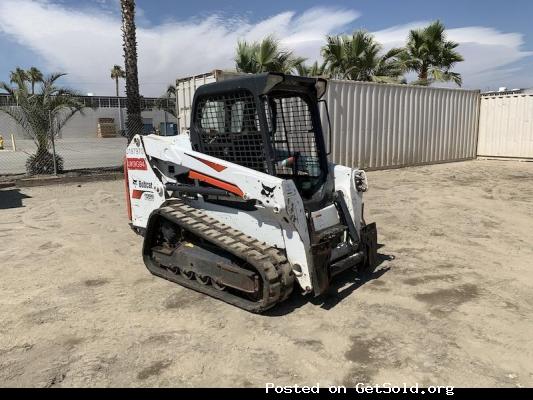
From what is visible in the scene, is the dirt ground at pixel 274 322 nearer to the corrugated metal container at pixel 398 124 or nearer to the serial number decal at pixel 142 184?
the serial number decal at pixel 142 184

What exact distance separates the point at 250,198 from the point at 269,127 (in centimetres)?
76

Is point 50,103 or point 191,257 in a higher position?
point 50,103

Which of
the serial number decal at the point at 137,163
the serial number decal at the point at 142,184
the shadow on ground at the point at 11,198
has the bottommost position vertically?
the shadow on ground at the point at 11,198

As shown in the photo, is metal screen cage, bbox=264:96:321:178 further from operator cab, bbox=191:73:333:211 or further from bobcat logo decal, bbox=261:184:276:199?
bobcat logo decal, bbox=261:184:276:199

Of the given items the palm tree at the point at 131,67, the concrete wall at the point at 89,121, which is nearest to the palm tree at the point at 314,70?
the palm tree at the point at 131,67

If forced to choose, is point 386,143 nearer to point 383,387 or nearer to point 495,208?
point 495,208

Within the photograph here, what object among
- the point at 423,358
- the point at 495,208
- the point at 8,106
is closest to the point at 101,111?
the point at 8,106

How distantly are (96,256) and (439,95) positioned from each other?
14.6m

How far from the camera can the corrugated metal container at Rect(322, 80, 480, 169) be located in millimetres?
13953

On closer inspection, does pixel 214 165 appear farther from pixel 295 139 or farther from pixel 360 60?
pixel 360 60

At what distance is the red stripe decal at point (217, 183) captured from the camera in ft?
13.9

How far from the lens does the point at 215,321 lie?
13.1 feet

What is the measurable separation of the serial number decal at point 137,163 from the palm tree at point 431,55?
18.7m

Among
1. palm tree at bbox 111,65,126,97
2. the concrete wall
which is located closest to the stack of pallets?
the concrete wall
